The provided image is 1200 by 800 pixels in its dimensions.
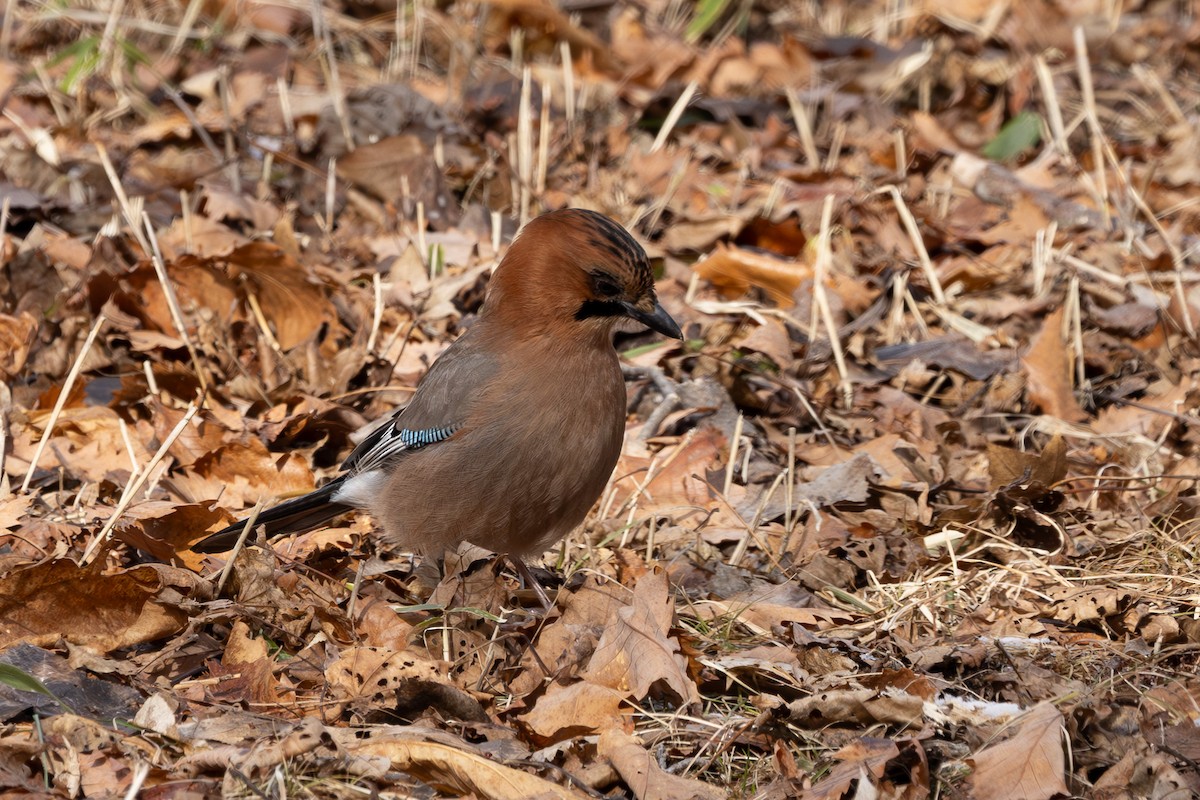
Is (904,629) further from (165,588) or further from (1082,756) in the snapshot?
(165,588)

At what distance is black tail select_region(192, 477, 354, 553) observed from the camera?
15.1 feet

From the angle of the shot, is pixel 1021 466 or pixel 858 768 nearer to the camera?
pixel 858 768

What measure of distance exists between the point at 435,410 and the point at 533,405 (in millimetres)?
475

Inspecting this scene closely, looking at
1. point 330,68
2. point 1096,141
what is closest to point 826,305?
point 1096,141

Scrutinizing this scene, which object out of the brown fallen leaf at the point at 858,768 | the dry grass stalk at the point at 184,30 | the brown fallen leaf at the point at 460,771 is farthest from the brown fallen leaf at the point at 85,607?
the dry grass stalk at the point at 184,30

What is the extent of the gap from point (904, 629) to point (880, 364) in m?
2.41

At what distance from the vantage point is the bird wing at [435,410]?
4711 millimetres

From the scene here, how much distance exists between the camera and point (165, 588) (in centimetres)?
408

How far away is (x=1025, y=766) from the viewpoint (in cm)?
338

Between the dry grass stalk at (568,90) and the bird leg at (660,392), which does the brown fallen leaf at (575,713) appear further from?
the dry grass stalk at (568,90)

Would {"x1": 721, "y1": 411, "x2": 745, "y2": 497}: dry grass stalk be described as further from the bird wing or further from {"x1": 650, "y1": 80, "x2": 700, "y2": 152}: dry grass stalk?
{"x1": 650, "y1": 80, "x2": 700, "y2": 152}: dry grass stalk

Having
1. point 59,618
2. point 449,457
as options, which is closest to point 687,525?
point 449,457

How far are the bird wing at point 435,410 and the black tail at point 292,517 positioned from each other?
0.14 meters

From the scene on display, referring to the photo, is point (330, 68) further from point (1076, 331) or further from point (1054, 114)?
point (1076, 331)
